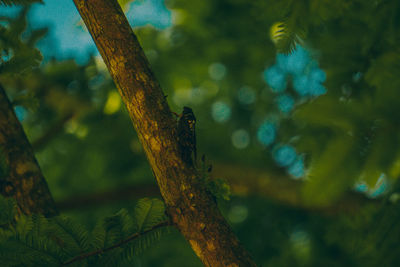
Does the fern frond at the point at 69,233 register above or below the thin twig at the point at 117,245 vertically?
above

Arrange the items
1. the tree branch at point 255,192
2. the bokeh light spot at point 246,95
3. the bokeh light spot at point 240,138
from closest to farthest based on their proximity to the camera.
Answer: the tree branch at point 255,192 < the bokeh light spot at point 246,95 < the bokeh light spot at point 240,138

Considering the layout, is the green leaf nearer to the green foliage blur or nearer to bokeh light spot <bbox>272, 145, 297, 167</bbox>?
the green foliage blur

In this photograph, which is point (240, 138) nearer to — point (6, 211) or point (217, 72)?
point (217, 72)

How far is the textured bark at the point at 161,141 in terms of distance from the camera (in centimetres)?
160

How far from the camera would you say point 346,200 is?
14.0ft

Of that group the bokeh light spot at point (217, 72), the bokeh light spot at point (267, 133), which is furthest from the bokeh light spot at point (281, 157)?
the bokeh light spot at point (217, 72)

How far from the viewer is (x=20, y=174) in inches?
79.0

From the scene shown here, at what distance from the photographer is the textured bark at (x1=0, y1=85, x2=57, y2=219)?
1970mm

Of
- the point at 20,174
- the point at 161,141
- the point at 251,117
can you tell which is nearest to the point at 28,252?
the point at 20,174

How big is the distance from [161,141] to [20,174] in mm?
902

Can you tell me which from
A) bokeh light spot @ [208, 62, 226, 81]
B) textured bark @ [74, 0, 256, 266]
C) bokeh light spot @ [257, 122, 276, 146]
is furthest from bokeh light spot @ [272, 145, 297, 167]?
textured bark @ [74, 0, 256, 266]

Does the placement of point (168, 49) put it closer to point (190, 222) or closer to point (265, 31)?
point (265, 31)

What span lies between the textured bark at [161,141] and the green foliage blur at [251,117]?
432 mm

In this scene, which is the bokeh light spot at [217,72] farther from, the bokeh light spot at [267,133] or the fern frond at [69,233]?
the fern frond at [69,233]
